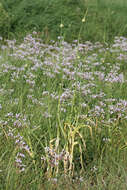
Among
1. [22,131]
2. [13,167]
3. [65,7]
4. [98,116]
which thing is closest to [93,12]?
[65,7]

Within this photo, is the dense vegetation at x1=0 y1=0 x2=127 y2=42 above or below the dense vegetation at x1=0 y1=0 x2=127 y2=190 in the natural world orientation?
above

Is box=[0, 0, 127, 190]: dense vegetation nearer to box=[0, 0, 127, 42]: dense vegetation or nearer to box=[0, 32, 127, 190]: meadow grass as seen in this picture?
box=[0, 32, 127, 190]: meadow grass

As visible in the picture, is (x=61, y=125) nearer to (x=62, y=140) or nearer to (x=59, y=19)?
(x=62, y=140)

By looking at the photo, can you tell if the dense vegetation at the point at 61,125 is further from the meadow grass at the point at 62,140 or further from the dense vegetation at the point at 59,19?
the dense vegetation at the point at 59,19

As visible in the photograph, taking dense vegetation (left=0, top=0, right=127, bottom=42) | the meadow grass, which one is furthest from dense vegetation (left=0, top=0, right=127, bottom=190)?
dense vegetation (left=0, top=0, right=127, bottom=42)

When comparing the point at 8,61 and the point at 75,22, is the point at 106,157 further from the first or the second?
the point at 75,22

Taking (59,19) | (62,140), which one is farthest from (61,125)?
(59,19)

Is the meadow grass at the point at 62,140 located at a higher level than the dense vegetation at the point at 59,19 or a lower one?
lower

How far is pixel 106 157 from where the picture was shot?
3.44 meters

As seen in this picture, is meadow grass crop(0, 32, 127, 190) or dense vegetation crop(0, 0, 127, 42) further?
dense vegetation crop(0, 0, 127, 42)

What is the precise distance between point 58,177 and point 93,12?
630 centimetres

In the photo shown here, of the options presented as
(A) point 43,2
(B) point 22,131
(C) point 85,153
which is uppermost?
(A) point 43,2

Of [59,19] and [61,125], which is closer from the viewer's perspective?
[61,125]

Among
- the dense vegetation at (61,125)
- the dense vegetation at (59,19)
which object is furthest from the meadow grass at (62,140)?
the dense vegetation at (59,19)
